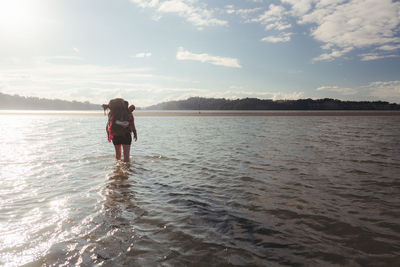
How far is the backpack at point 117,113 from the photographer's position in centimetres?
953

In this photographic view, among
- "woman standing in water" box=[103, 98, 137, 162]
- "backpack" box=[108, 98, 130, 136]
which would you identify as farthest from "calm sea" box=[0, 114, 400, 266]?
"backpack" box=[108, 98, 130, 136]

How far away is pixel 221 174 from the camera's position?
8297 mm

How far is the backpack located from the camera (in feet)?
31.3

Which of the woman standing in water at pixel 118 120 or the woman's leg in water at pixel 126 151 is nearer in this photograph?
the woman standing in water at pixel 118 120

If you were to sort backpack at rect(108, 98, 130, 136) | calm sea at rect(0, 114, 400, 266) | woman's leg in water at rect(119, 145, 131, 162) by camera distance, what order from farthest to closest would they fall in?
woman's leg in water at rect(119, 145, 131, 162) → backpack at rect(108, 98, 130, 136) → calm sea at rect(0, 114, 400, 266)

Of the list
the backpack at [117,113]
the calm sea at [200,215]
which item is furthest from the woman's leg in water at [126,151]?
the calm sea at [200,215]

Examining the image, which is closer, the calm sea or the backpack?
the calm sea

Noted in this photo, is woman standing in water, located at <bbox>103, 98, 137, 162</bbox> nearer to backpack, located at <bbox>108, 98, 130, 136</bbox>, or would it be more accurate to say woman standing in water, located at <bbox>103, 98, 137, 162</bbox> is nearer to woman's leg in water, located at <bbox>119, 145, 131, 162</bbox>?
backpack, located at <bbox>108, 98, 130, 136</bbox>

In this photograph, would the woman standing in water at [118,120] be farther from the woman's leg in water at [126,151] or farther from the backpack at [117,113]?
the woman's leg in water at [126,151]

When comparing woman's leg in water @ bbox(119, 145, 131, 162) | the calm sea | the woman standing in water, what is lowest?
the calm sea

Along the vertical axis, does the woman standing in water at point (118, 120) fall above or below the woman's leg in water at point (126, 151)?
above

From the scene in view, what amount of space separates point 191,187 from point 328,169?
233 inches

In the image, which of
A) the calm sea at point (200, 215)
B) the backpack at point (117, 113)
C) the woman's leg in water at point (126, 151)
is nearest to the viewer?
the calm sea at point (200, 215)

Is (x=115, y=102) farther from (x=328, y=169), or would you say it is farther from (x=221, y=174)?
(x=328, y=169)
